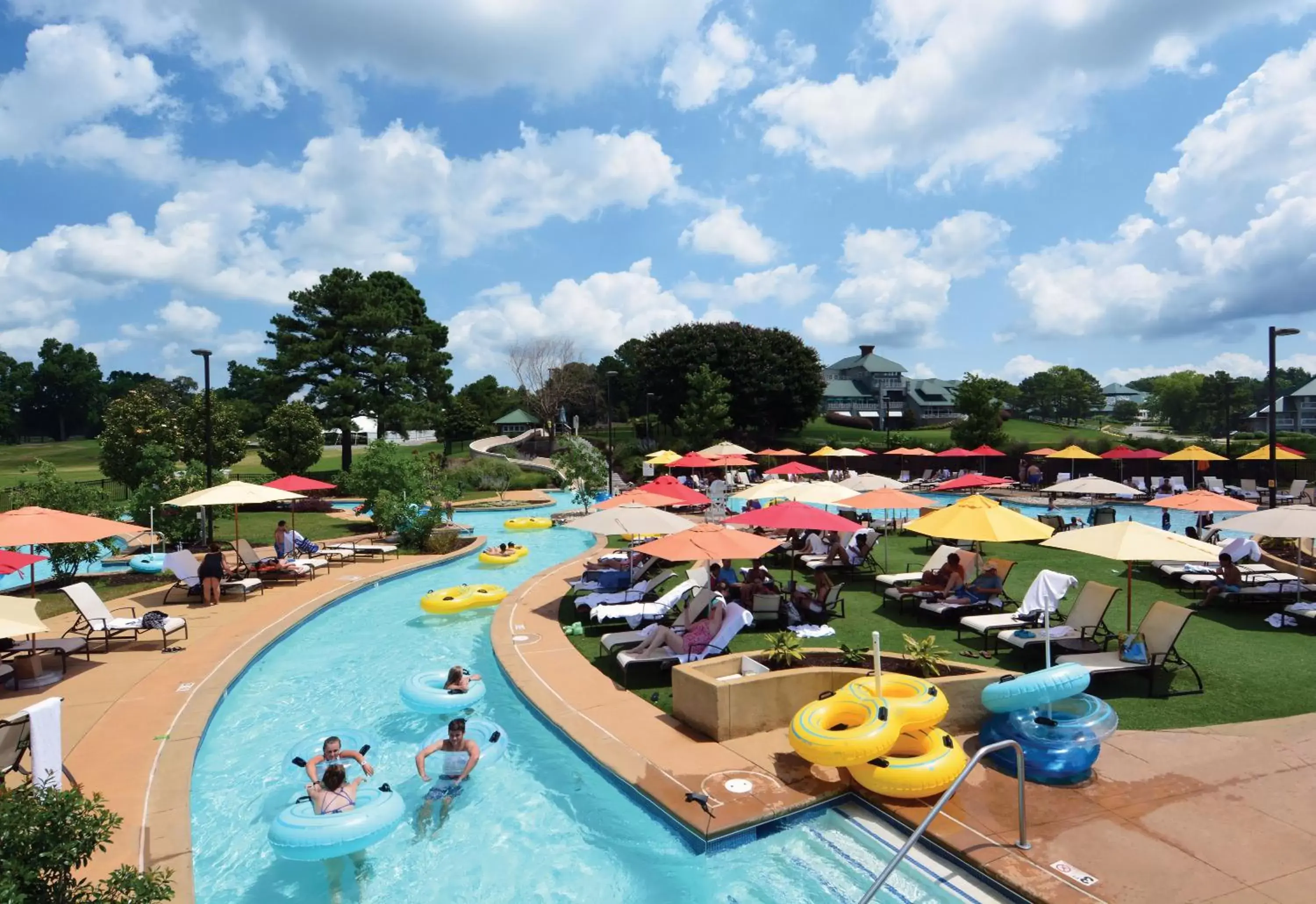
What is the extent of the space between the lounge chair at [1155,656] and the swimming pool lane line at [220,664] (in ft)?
30.4

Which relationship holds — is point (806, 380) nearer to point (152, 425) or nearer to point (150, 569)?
point (152, 425)

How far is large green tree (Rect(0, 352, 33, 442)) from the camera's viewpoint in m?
99.6

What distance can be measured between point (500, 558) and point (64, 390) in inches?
4554

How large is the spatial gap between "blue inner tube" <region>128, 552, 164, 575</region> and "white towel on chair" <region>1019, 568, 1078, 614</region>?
1784 cm

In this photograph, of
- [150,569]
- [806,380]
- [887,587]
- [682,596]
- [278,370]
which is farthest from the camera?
[806,380]

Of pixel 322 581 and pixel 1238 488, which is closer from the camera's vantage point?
pixel 322 581

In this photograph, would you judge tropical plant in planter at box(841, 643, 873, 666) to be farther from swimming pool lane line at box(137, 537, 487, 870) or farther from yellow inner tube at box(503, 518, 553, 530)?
yellow inner tube at box(503, 518, 553, 530)

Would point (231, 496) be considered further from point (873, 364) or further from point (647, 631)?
point (873, 364)

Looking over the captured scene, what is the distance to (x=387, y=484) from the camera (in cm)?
2244

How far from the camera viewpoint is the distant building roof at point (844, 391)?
9569cm

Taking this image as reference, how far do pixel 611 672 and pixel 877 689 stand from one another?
175 inches

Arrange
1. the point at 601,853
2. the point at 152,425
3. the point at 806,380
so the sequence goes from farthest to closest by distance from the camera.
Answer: the point at 806,380, the point at 152,425, the point at 601,853

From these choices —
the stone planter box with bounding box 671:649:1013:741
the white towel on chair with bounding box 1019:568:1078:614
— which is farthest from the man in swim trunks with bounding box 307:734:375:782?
the white towel on chair with bounding box 1019:568:1078:614

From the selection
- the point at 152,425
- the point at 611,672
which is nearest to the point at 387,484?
the point at 152,425
